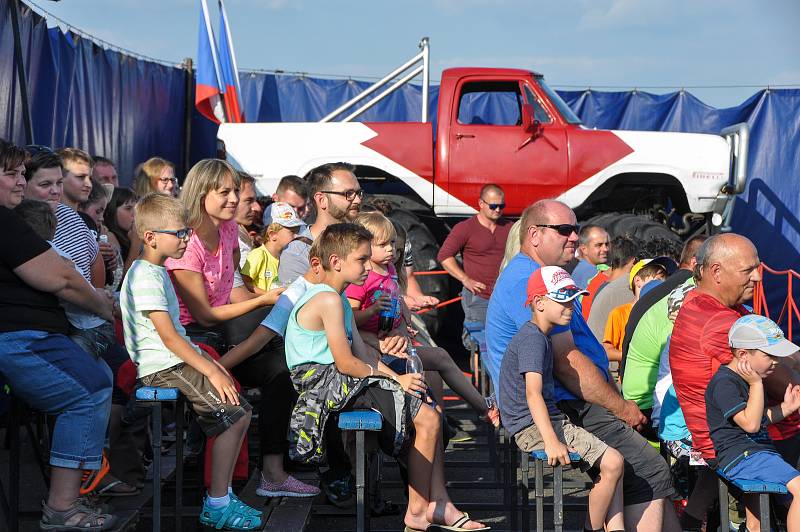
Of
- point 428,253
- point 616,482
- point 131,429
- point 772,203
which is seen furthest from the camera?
point 772,203

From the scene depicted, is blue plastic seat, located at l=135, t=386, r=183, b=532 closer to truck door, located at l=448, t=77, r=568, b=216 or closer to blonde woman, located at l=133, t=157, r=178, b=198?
blonde woman, located at l=133, t=157, r=178, b=198

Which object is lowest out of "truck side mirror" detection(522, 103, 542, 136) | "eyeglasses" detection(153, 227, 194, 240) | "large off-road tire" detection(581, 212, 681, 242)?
"large off-road tire" detection(581, 212, 681, 242)

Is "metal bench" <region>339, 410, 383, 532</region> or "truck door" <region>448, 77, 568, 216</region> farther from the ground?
"truck door" <region>448, 77, 568, 216</region>

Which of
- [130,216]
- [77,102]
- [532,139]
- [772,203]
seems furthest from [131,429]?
[772,203]

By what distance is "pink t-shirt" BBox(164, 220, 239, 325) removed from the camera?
4.51 m

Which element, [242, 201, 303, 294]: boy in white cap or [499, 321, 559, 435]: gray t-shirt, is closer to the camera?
[499, 321, 559, 435]: gray t-shirt

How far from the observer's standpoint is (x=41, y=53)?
25.9ft

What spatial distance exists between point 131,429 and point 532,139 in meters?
6.08

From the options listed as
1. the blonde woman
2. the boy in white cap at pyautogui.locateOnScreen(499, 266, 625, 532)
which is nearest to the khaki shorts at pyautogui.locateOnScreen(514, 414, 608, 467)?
the boy in white cap at pyautogui.locateOnScreen(499, 266, 625, 532)

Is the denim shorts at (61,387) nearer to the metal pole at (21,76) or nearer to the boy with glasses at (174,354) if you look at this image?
the boy with glasses at (174,354)

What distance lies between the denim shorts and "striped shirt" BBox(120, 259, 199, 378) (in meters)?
0.25

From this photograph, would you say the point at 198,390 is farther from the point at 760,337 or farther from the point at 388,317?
the point at 760,337

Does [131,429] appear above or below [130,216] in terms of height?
below

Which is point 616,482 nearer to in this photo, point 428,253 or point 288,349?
point 288,349
